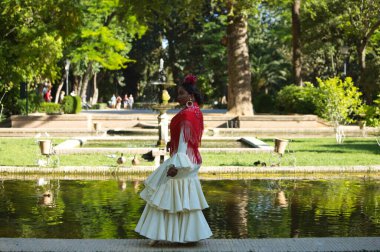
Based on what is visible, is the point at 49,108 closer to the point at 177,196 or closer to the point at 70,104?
the point at 70,104

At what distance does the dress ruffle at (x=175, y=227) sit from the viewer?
6566 mm

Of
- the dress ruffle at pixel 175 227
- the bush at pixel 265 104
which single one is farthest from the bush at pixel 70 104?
the dress ruffle at pixel 175 227

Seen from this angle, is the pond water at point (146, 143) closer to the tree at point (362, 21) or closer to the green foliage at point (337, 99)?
the green foliage at point (337, 99)

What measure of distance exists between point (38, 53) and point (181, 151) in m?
12.7

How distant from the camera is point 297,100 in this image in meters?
31.8

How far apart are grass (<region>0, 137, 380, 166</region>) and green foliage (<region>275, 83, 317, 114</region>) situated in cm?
962

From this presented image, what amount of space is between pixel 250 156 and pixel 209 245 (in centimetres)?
1039

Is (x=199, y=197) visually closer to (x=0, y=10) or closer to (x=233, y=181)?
(x=233, y=181)

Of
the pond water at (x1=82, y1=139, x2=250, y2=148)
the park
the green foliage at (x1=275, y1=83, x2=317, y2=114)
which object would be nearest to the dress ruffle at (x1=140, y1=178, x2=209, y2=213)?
the park

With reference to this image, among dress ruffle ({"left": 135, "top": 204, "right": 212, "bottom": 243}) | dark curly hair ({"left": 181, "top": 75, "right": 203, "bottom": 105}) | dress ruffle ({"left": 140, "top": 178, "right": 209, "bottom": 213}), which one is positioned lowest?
dress ruffle ({"left": 135, "top": 204, "right": 212, "bottom": 243})

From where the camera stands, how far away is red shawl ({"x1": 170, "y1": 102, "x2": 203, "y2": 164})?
6699mm

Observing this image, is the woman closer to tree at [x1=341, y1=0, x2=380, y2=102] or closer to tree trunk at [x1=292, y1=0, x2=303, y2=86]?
tree trunk at [x1=292, y1=0, x2=303, y2=86]

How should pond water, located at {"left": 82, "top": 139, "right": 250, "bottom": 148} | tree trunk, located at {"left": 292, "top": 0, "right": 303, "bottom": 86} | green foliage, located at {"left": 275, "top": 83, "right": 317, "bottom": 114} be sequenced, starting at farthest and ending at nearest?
1. tree trunk, located at {"left": 292, "top": 0, "right": 303, "bottom": 86}
2. green foliage, located at {"left": 275, "top": 83, "right": 317, "bottom": 114}
3. pond water, located at {"left": 82, "top": 139, "right": 250, "bottom": 148}

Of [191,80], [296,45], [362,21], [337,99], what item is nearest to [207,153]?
[337,99]
